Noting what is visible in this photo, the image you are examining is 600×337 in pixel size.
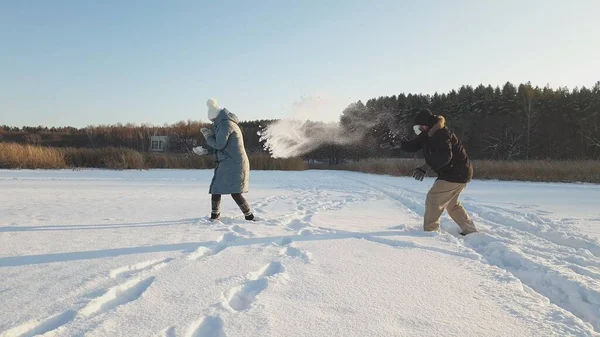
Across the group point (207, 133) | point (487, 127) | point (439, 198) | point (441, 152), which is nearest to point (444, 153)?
point (441, 152)

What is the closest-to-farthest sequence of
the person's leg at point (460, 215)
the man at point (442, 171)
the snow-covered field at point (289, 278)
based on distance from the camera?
the snow-covered field at point (289, 278) < the man at point (442, 171) < the person's leg at point (460, 215)

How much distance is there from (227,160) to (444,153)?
10.6 ft

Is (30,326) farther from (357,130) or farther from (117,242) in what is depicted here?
(357,130)

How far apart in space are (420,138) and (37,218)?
5949mm

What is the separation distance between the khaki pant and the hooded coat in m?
2.83

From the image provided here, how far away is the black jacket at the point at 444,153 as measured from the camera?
5.20m

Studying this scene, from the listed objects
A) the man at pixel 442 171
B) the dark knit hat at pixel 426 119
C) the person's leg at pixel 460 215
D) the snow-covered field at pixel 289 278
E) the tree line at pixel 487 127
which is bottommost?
the snow-covered field at pixel 289 278

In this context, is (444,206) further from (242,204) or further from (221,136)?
(221,136)

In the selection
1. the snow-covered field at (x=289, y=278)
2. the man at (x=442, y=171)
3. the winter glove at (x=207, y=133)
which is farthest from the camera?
the winter glove at (x=207, y=133)

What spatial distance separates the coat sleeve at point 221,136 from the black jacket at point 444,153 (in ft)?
9.24

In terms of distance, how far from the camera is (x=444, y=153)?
17.0 ft

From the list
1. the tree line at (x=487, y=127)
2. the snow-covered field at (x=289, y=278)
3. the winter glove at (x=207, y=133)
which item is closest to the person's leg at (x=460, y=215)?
the snow-covered field at (x=289, y=278)

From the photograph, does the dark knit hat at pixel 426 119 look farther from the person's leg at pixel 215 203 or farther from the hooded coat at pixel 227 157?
the person's leg at pixel 215 203

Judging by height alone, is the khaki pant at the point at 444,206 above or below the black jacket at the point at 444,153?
below
